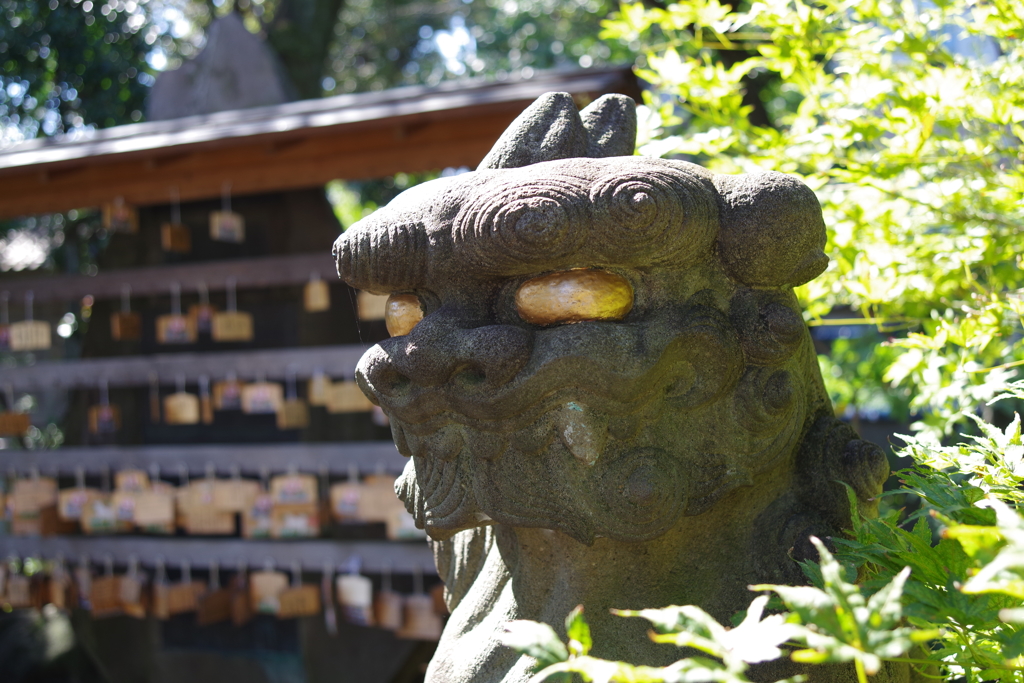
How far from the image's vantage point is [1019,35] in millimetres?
1606

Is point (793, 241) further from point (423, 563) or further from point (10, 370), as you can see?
point (10, 370)

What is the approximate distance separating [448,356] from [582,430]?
229 mm

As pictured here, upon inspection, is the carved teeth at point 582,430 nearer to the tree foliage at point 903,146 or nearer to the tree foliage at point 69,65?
the tree foliage at point 903,146

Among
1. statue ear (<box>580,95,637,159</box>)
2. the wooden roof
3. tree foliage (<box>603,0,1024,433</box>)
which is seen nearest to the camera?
statue ear (<box>580,95,637,159</box>)

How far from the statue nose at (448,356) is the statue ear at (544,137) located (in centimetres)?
35

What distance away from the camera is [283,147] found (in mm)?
3740

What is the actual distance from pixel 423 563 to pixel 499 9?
248 inches

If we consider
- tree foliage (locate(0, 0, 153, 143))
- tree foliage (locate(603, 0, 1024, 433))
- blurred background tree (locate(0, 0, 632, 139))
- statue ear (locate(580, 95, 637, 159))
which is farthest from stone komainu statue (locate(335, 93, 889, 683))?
tree foliage (locate(0, 0, 153, 143))

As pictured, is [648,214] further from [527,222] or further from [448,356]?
[448,356]

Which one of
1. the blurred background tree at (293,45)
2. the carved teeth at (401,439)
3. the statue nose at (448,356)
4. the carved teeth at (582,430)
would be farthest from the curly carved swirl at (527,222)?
the blurred background tree at (293,45)

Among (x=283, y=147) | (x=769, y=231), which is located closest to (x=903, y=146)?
(x=769, y=231)

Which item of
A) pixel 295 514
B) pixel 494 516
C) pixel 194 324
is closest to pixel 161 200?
pixel 194 324

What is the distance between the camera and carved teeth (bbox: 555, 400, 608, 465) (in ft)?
3.92

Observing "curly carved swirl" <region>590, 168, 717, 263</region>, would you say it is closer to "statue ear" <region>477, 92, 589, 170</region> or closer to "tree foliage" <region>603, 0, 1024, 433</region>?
"statue ear" <region>477, 92, 589, 170</region>
